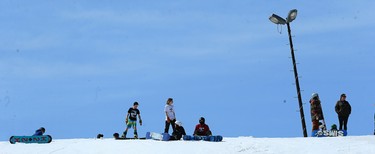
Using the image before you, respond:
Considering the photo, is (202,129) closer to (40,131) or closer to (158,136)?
(158,136)

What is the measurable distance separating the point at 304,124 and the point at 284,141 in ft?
14.7

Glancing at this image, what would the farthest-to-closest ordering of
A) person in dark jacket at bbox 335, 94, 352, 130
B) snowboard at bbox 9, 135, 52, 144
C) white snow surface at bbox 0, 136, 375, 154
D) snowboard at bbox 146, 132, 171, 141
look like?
person in dark jacket at bbox 335, 94, 352, 130 → snowboard at bbox 9, 135, 52, 144 → snowboard at bbox 146, 132, 171, 141 → white snow surface at bbox 0, 136, 375, 154

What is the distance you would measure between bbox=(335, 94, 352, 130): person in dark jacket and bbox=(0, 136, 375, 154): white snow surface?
2.76 metres

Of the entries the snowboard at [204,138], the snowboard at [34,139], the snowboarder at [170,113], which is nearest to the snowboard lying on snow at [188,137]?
the snowboard at [204,138]

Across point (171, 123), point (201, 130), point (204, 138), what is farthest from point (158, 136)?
point (204, 138)

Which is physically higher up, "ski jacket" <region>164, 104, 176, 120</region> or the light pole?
the light pole

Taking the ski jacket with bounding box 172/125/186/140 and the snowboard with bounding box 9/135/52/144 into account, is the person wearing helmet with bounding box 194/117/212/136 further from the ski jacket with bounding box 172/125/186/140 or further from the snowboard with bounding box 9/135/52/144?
the snowboard with bounding box 9/135/52/144

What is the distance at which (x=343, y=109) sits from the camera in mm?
21734

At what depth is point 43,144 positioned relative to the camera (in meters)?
21.0

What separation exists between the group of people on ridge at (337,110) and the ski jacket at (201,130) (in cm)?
368

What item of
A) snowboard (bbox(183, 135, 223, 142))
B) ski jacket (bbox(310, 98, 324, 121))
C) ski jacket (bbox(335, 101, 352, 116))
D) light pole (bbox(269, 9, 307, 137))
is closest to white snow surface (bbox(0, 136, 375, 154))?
snowboard (bbox(183, 135, 223, 142))

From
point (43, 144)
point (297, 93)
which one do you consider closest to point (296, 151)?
point (297, 93)

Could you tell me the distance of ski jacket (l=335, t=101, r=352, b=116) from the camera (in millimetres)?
21750

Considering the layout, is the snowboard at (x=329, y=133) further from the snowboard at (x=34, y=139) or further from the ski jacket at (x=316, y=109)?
the snowboard at (x=34, y=139)
